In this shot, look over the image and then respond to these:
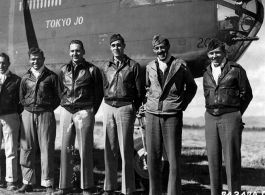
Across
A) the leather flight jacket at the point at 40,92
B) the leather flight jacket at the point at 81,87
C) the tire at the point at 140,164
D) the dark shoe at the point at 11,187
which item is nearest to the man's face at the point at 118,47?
the leather flight jacket at the point at 81,87

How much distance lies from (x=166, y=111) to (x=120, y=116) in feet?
2.12

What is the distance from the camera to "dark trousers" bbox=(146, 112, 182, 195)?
4191 millimetres

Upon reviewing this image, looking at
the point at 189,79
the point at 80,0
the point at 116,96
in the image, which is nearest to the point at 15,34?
the point at 80,0

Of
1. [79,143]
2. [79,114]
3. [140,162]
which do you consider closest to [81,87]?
[79,114]

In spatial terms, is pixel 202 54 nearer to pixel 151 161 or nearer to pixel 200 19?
pixel 200 19

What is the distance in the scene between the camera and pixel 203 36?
5.50m

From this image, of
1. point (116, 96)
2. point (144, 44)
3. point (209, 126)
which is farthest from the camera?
point (144, 44)

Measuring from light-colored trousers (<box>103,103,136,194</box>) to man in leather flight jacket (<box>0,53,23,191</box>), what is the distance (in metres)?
1.58

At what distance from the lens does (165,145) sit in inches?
170

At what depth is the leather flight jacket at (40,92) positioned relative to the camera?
502cm

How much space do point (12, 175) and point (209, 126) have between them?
2.96 metres

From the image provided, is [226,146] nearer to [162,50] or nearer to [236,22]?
[162,50]

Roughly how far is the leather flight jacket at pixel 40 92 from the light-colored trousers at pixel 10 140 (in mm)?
424

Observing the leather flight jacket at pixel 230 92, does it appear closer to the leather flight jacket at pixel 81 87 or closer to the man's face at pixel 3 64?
the leather flight jacket at pixel 81 87
